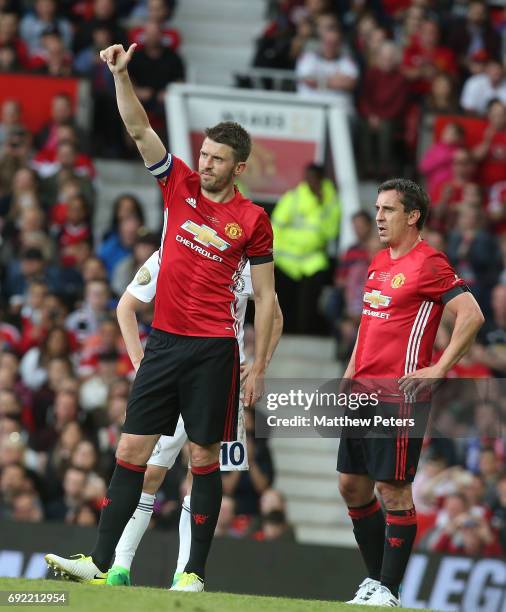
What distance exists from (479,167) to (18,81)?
511 cm

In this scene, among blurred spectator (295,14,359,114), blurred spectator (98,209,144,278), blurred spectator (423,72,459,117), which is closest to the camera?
blurred spectator (98,209,144,278)

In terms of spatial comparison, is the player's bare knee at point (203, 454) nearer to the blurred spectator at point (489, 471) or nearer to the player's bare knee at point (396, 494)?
the player's bare knee at point (396, 494)

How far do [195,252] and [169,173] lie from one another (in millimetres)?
433

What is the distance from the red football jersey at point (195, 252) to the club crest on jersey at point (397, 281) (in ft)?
2.78

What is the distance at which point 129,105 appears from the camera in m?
7.88

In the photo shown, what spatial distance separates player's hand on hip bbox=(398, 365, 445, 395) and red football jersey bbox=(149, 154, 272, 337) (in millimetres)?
1002

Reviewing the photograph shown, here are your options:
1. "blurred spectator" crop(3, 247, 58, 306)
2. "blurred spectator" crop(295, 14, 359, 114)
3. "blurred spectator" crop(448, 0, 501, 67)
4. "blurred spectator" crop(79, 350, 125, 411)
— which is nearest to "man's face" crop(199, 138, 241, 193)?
"blurred spectator" crop(79, 350, 125, 411)

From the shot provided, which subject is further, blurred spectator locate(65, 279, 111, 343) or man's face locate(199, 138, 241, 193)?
blurred spectator locate(65, 279, 111, 343)

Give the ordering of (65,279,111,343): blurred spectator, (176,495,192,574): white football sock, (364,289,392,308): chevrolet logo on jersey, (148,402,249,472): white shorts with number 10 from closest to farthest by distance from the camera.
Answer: (364,289,392,308): chevrolet logo on jersey < (148,402,249,472): white shorts with number 10 < (176,495,192,574): white football sock < (65,279,111,343): blurred spectator

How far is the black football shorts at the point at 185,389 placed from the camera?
26.7 feet

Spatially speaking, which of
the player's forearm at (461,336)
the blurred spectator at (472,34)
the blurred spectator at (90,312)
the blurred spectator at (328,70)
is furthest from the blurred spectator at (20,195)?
the player's forearm at (461,336)

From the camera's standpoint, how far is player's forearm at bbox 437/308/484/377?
328 inches

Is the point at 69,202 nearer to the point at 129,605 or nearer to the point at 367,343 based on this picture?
the point at 367,343

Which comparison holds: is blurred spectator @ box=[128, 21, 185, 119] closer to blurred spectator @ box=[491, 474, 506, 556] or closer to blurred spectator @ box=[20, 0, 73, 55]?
blurred spectator @ box=[20, 0, 73, 55]
